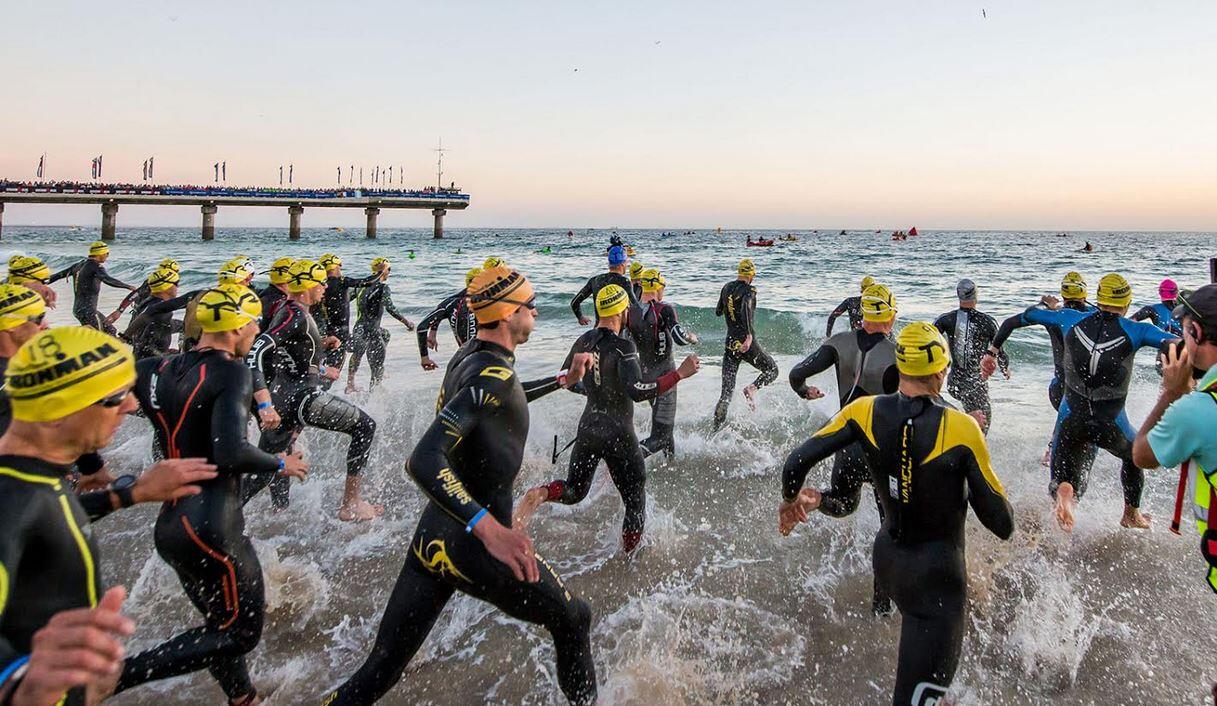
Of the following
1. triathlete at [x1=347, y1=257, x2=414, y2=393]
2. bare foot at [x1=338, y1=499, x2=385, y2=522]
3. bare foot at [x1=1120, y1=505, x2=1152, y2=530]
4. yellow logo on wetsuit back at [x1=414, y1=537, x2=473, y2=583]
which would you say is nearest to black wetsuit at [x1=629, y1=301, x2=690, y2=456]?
bare foot at [x1=338, y1=499, x2=385, y2=522]

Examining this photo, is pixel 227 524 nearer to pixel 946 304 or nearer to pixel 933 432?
pixel 933 432

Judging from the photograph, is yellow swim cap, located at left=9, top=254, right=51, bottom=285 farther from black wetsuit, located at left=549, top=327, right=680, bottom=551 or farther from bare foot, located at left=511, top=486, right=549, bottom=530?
bare foot, located at left=511, top=486, right=549, bottom=530

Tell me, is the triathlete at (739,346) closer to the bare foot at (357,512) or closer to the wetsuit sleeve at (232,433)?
the bare foot at (357,512)

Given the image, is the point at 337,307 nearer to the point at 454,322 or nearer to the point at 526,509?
the point at 454,322

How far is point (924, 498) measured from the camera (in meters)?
3.14

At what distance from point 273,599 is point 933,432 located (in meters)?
4.40

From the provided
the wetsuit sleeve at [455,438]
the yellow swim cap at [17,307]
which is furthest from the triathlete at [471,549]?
the yellow swim cap at [17,307]

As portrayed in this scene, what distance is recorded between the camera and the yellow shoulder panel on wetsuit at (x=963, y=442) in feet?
10.1

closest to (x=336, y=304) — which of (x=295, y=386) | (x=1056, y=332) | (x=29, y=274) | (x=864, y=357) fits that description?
(x=29, y=274)

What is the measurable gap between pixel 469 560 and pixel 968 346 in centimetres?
725

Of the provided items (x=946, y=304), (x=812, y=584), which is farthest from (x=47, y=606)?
(x=946, y=304)

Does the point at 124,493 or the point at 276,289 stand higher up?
the point at 276,289

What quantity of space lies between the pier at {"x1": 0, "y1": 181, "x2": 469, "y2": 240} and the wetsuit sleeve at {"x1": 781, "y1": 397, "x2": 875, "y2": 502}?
69678 mm

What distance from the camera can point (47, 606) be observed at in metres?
2.00
